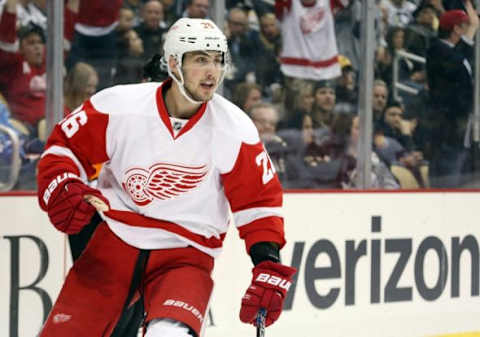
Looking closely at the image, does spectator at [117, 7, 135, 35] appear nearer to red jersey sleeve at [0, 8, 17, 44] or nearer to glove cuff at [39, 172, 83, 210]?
red jersey sleeve at [0, 8, 17, 44]

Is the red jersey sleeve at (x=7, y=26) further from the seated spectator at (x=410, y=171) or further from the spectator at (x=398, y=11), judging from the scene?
the seated spectator at (x=410, y=171)

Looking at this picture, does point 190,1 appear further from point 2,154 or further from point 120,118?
point 120,118

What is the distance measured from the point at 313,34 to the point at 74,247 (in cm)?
215

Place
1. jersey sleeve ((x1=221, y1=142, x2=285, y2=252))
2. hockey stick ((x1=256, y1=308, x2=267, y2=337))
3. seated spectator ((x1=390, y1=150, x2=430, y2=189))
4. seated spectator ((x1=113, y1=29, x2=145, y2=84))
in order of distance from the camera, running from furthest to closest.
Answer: seated spectator ((x1=390, y1=150, x2=430, y2=189)), seated spectator ((x1=113, y1=29, x2=145, y2=84)), jersey sleeve ((x1=221, y1=142, x2=285, y2=252)), hockey stick ((x1=256, y1=308, x2=267, y2=337))

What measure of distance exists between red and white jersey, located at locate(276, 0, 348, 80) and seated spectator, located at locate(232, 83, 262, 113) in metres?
0.23

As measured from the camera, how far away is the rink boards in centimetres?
454

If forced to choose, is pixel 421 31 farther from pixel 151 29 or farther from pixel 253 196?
pixel 253 196

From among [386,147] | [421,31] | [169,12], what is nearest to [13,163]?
[169,12]

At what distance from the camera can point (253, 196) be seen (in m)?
3.47

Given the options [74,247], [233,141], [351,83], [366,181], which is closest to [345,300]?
[366,181]

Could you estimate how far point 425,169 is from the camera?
6.25 m

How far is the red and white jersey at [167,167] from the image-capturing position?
11.3 feet

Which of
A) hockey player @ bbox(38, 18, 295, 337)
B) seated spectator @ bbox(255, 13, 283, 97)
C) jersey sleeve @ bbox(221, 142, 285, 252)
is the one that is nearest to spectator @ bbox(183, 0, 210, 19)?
seated spectator @ bbox(255, 13, 283, 97)

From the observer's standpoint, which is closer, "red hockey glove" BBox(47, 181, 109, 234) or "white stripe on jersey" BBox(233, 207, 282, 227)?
"red hockey glove" BBox(47, 181, 109, 234)
